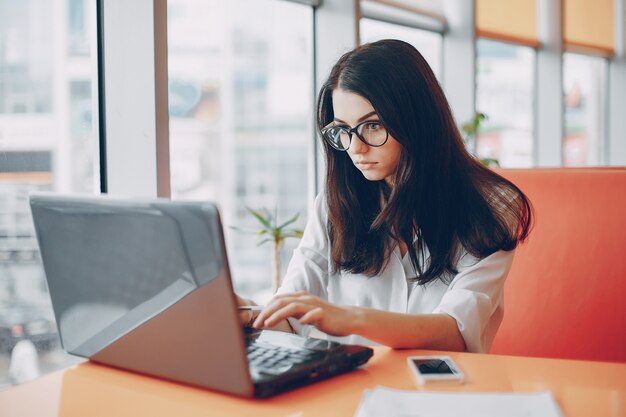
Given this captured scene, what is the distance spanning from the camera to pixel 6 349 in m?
1.78

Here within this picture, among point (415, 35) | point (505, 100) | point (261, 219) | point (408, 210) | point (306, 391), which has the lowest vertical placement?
point (306, 391)

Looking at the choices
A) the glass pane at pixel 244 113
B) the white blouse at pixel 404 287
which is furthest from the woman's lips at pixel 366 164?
the glass pane at pixel 244 113

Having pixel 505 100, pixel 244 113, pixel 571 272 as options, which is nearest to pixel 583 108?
pixel 505 100

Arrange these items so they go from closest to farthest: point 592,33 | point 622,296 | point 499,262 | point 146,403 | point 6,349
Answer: point 146,403
point 499,262
point 622,296
point 6,349
point 592,33

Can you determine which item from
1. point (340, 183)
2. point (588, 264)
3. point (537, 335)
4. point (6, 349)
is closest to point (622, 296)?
point (588, 264)

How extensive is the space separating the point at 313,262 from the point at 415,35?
2913 millimetres

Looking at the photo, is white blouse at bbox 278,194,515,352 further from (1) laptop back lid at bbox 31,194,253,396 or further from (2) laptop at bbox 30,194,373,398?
(1) laptop back lid at bbox 31,194,253,396

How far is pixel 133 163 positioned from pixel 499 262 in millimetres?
1194

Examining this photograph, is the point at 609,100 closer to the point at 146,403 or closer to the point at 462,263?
the point at 462,263

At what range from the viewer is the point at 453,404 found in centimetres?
87

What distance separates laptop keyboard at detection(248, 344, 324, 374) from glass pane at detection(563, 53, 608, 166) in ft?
17.0

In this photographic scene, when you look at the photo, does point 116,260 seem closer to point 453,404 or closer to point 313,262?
point 453,404

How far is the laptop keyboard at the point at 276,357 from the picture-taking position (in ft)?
3.18

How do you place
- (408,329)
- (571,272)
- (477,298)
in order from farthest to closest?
(571,272)
(477,298)
(408,329)
